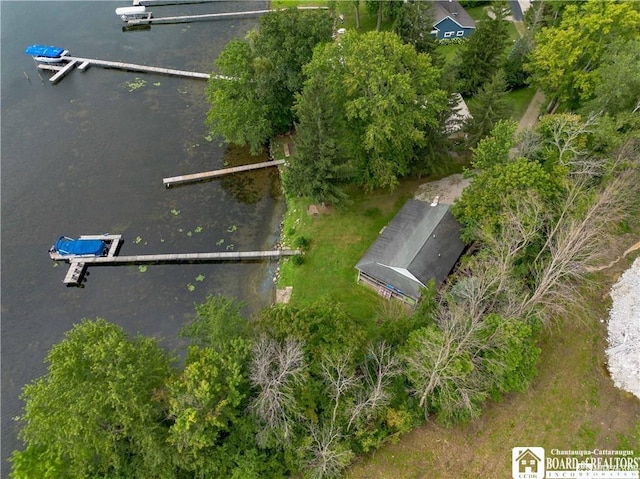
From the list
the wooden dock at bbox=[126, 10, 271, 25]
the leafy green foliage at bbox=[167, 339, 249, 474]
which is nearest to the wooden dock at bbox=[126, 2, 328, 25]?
the wooden dock at bbox=[126, 10, 271, 25]

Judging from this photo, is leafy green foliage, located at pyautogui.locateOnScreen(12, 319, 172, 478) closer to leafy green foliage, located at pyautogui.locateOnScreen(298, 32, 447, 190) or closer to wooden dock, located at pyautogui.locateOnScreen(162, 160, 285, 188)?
leafy green foliage, located at pyautogui.locateOnScreen(298, 32, 447, 190)

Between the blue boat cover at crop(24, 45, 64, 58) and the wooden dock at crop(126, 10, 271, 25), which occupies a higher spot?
the wooden dock at crop(126, 10, 271, 25)

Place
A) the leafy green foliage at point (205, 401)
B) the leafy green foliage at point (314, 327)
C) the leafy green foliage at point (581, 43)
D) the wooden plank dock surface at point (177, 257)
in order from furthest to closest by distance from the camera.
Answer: the wooden plank dock surface at point (177, 257), the leafy green foliage at point (581, 43), the leafy green foliage at point (314, 327), the leafy green foliage at point (205, 401)

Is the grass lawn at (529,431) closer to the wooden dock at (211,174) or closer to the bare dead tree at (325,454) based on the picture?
the bare dead tree at (325,454)

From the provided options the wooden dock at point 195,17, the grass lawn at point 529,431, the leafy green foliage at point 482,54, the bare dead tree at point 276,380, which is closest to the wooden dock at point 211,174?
the leafy green foliage at point 482,54

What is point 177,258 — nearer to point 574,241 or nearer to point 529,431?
point 529,431

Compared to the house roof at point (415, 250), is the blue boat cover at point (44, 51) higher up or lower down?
higher up

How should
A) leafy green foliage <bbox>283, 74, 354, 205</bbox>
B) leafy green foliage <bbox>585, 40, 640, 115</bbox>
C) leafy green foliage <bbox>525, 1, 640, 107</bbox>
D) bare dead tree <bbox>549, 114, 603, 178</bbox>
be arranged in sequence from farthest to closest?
leafy green foliage <bbox>525, 1, 640, 107</bbox>
leafy green foliage <bbox>585, 40, 640, 115</bbox>
leafy green foliage <bbox>283, 74, 354, 205</bbox>
bare dead tree <bbox>549, 114, 603, 178</bbox>
